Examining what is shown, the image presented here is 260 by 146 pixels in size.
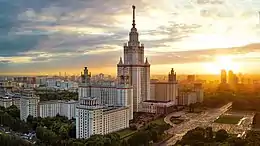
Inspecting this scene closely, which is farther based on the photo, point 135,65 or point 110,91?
point 135,65

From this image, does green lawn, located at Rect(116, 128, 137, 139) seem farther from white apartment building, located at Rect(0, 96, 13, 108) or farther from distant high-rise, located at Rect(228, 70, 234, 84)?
distant high-rise, located at Rect(228, 70, 234, 84)

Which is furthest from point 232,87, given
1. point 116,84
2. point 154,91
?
point 116,84

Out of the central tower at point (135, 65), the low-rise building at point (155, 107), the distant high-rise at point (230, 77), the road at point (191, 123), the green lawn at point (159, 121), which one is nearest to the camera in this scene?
the road at point (191, 123)

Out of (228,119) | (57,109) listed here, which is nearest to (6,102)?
(57,109)

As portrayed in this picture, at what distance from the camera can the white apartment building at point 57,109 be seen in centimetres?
1612

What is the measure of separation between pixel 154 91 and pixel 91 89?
17.2 ft

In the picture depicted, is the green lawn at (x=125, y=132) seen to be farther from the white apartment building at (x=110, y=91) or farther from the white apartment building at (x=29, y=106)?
the white apartment building at (x=29, y=106)

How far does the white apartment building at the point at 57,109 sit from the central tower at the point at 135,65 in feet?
10.3

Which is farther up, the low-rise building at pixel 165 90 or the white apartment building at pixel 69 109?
the low-rise building at pixel 165 90

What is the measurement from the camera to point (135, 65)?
17.4 metres

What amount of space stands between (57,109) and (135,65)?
4810mm

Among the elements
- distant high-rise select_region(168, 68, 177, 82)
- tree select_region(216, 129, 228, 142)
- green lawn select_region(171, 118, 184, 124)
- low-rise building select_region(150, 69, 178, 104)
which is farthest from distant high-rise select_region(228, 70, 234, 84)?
tree select_region(216, 129, 228, 142)

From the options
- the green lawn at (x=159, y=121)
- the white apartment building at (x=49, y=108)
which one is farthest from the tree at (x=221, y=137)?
the white apartment building at (x=49, y=108)

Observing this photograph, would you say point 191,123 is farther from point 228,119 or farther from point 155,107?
point 155,107
